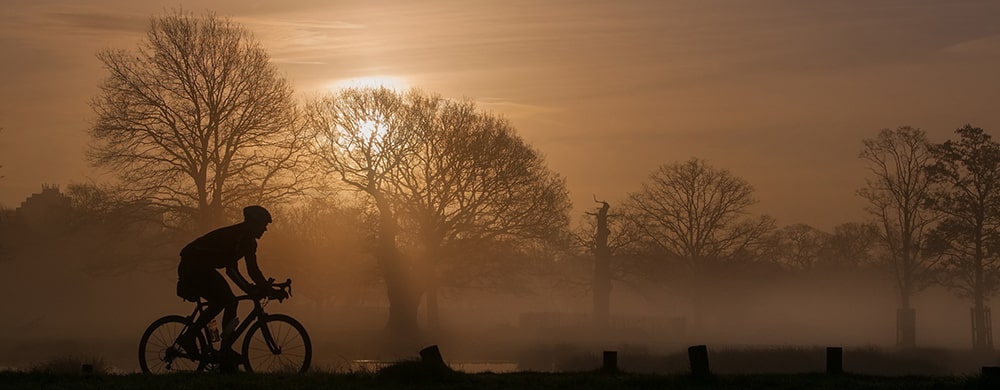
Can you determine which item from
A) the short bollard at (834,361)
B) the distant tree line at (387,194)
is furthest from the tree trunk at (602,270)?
the short bollard at (834,361)

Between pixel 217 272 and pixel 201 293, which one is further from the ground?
pixel 217 272

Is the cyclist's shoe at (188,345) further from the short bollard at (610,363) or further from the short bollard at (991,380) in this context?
the short bollard at (991,380)

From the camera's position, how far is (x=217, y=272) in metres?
14.4

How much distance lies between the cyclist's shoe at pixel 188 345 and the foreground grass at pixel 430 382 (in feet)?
2.83

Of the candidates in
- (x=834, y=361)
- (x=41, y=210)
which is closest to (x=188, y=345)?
(x=834, y=361)

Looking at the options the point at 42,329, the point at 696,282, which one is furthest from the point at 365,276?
the point at 696,282

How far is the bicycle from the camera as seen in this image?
14391mm

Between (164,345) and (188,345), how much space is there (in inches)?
28.2

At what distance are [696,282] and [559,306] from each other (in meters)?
→ 62.6

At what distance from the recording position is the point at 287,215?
56812 mm

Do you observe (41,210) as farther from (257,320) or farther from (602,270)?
(257,320)

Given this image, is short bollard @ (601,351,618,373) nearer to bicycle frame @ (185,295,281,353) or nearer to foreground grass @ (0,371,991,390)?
foreground grass @ (0,371,991,390)

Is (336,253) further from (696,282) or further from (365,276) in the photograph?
(696,282)

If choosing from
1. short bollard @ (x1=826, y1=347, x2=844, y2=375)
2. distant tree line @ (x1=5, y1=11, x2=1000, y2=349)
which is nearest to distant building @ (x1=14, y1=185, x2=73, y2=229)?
distant tree line @ (x1=5, y1=11, x2=1000, y2=349)
